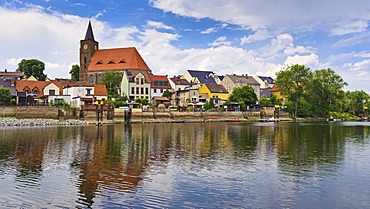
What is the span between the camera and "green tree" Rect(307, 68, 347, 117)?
89438 millimetres

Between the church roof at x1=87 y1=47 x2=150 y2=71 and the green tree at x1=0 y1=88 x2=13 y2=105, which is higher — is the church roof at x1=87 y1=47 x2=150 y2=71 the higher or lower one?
the higher one

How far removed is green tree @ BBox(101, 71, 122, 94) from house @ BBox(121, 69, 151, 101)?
212 centimetres

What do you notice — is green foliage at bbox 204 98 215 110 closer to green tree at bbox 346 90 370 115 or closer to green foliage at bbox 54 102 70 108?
green foliage at bbox 54 102 70 108

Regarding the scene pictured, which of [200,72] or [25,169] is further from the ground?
[200,72]

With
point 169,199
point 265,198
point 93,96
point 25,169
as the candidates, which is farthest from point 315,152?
point 93,96

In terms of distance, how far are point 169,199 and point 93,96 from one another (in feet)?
201

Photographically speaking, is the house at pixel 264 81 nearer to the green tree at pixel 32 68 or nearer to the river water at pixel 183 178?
the green tree at pixel 32 68

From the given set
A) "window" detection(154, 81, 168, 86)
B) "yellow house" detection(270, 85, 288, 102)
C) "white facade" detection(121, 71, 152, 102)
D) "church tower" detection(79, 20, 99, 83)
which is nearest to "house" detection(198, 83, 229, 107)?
"window" detection(154, 81, 168, 86)

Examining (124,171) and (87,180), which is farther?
(124,171)

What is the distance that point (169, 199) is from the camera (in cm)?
1352

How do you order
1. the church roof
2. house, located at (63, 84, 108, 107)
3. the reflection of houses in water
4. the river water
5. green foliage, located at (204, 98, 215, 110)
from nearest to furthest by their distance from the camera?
1. the river water
2. the reflection of houses in water
3. house, located at (63, 84, 108, 107)
4. green foliage, located at (204, 98, 215, 110)
5. the church roof

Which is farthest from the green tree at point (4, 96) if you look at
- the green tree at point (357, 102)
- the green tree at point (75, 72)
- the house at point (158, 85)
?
the green tree at point (357, 102)

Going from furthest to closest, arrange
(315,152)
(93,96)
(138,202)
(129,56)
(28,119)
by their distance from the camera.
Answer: (129,56), (93,96), (28,119), (315,152), (138,202)

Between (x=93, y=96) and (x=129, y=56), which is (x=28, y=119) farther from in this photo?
(x=129, y=56)
